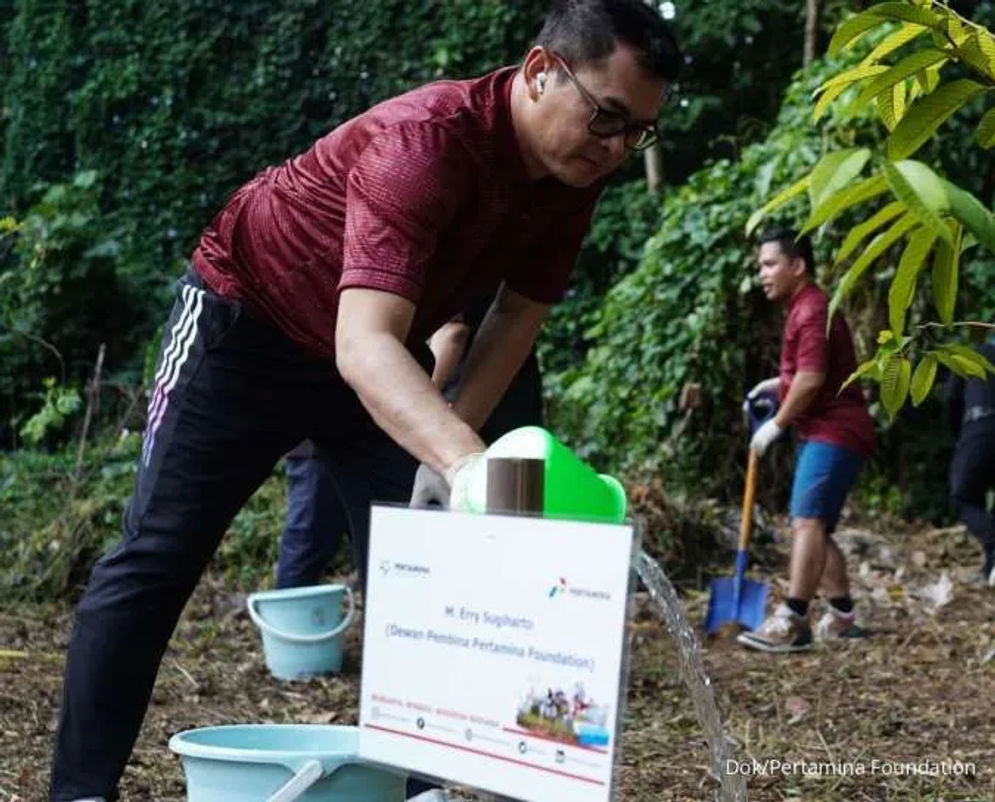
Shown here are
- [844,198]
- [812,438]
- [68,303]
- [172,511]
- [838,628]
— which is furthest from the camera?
[68,303]

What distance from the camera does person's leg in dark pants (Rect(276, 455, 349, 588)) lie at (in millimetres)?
4883

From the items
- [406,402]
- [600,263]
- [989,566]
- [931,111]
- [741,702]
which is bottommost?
[741,702]

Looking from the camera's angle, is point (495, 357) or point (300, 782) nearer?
point (300, 782)

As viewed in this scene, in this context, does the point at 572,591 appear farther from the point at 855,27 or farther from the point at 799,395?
the point at 799,395

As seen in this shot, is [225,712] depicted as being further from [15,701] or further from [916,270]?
[916,270]

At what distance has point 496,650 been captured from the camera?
1.51 m

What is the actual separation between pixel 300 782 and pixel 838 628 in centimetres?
396

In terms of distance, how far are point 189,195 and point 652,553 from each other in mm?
7161

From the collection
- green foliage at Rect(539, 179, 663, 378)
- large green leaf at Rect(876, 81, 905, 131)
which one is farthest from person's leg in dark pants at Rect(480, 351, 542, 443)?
green foliage at Rect(539, 179, 663, 378)

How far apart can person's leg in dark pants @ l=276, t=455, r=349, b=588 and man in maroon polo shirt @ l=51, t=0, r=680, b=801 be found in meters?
2.19

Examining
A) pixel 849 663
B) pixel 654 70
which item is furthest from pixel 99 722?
pixel 849 663

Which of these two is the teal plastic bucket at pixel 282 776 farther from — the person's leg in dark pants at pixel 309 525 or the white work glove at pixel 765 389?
the white work glove at pixel 765 389

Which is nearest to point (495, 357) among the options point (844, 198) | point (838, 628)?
point (844, 198)

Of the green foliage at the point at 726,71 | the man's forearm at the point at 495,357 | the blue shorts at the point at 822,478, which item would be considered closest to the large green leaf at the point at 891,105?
the man's forearm at the point at 495,357
